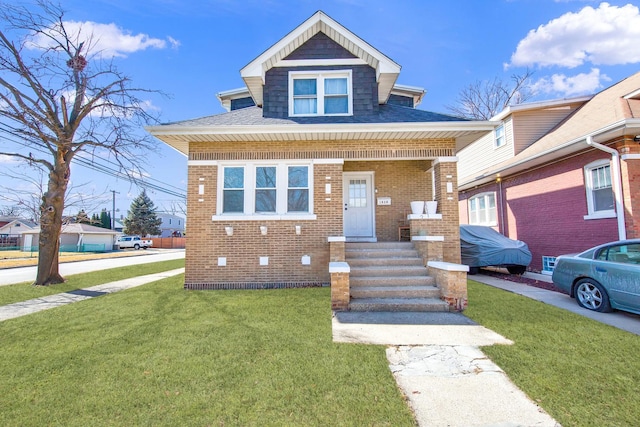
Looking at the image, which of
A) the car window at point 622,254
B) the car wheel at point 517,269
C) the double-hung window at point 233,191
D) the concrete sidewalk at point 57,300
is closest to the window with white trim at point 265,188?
the double-hung window at point 233,191

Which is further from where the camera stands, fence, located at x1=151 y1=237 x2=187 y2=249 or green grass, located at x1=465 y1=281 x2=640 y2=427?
fence, located at x1=151 y1=237 x2=187 y2=249

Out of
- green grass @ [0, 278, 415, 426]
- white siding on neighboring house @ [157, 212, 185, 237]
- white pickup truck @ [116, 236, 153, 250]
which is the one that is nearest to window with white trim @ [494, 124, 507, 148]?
green grass @ [0, 278, 415, 426]

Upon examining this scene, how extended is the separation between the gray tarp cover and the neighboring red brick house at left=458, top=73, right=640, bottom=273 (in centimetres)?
134

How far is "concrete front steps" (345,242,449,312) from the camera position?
5879 mm

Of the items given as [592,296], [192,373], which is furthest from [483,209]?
[192,373]

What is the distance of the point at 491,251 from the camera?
9.83 meters

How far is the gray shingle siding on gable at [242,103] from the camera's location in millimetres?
12000

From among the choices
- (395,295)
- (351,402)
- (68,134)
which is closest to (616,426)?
(351,402)

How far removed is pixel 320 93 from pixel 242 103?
446 cm

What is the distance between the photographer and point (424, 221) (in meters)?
7.72

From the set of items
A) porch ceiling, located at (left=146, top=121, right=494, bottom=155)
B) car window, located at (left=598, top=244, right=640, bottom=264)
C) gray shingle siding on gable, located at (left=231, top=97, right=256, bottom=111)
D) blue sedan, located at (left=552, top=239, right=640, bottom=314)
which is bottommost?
blue sedan, located at (left=552, top=239, right=640, bottom=314)

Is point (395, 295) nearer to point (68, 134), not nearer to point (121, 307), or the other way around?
point (121, 307)

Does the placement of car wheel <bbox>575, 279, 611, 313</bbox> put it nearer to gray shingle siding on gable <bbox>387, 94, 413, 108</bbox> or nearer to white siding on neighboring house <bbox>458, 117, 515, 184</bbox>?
white siding on neighboring house <bbox>458, 117, 515, 184</bbox>

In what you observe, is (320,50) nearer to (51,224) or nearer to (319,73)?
(319,73)
